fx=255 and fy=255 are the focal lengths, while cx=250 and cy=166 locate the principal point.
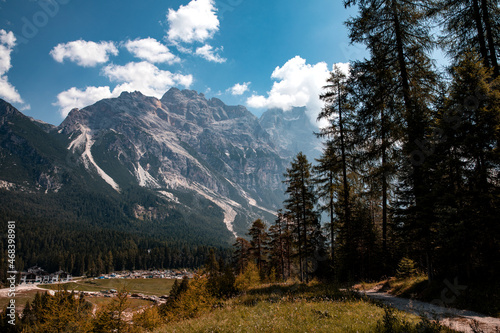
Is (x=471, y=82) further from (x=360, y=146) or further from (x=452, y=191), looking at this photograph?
(x=360, y=146)

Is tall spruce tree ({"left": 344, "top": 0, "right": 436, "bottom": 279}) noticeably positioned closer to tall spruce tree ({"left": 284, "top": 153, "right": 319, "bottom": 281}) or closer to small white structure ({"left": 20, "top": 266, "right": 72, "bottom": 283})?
tall spruce tree ({"left": 284, "top": 153, "right": 319, "bottom": 281})

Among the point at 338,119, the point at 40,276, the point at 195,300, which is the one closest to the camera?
the point at 195,300

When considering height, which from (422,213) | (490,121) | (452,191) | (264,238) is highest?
(490,121)

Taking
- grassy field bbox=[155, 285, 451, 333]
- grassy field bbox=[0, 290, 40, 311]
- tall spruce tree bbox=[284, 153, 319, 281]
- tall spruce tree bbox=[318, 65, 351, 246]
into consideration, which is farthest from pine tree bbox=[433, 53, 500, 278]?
grassy field bbox=[0, 290, 40, 311]

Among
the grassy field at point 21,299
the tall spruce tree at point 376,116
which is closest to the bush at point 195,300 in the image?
the tall spruce tree at point 376,116

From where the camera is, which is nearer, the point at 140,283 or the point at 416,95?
the point at 416,95

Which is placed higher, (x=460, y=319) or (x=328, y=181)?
(x=328, y=181)

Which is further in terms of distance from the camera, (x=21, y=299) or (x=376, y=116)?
(x=21, y=299)

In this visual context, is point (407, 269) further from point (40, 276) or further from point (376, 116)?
point (40, 276)

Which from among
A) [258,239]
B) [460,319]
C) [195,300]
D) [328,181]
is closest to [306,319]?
[460,319]

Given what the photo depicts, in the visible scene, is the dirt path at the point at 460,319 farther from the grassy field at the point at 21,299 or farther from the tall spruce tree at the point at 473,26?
the grassy field at the point at 21,299

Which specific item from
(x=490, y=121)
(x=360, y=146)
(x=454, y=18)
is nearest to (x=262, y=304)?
(x=360, y=146)

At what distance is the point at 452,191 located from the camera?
1092 cm

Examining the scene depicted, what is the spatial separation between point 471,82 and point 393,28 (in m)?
5.36
